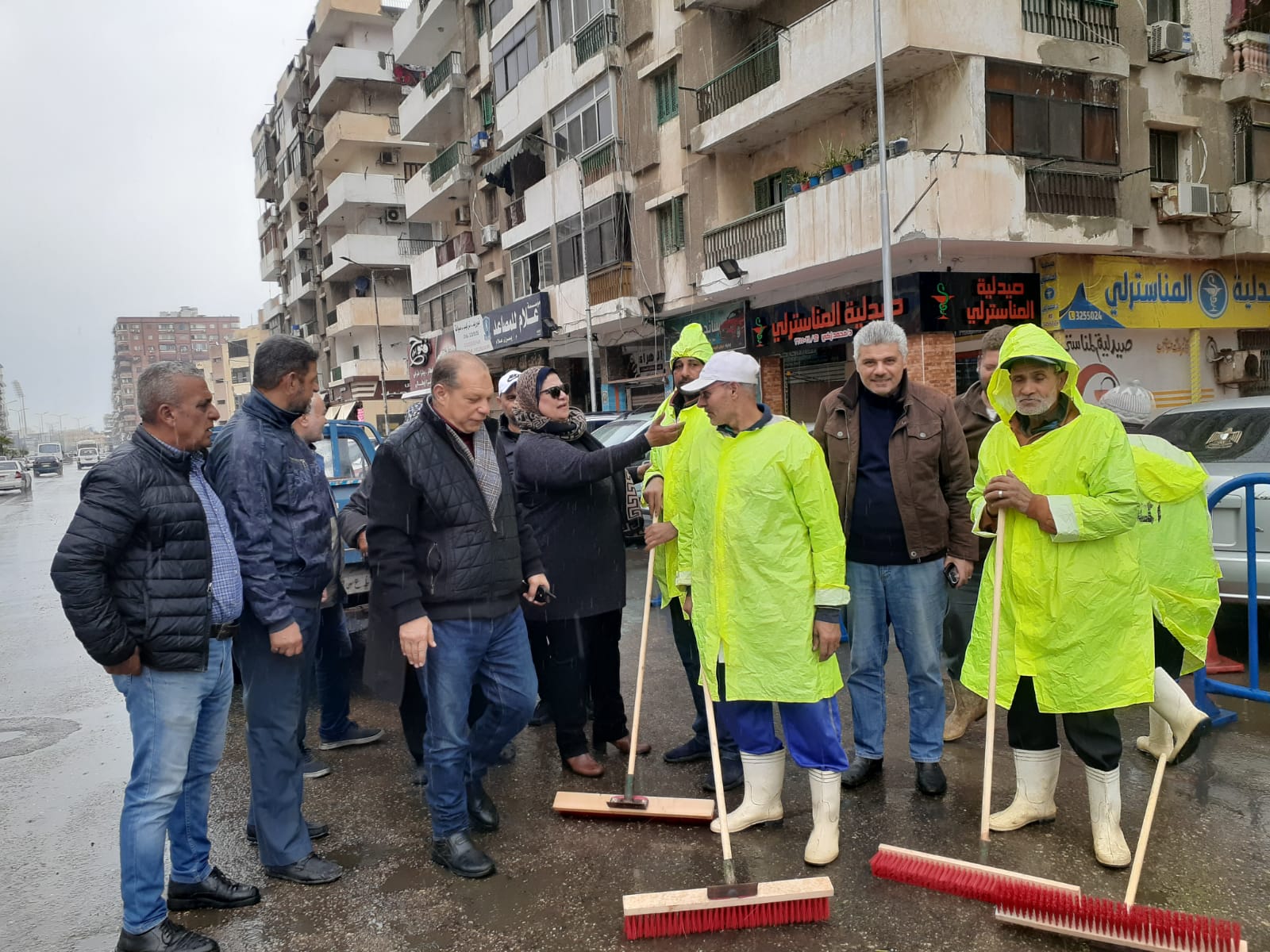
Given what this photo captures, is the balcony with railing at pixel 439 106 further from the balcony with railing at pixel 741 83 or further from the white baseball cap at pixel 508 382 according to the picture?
the white baseball cap at pixel 508 382

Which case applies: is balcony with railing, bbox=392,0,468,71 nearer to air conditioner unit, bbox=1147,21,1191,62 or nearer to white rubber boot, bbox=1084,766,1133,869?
air conditioner unit, bbox=1147,21,1191,62

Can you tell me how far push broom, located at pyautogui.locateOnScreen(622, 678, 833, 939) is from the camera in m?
2.93

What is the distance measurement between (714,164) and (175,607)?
16978 mm

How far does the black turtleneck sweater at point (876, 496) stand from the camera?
396cm

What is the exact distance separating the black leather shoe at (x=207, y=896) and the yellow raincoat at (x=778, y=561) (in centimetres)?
198

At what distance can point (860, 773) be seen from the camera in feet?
13.3

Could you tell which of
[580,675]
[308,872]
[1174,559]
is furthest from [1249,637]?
[308,872]

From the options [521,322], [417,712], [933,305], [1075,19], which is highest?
[1075,19]

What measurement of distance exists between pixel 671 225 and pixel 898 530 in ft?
55.0

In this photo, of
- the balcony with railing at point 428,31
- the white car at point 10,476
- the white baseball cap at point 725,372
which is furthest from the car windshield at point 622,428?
the white car at point 10,476

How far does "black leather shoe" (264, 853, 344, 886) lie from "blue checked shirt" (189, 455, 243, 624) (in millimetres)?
1060

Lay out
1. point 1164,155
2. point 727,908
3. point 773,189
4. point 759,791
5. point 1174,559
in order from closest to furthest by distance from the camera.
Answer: point 727,908
point 759,791
point 1174,559
point 1164,155
point 773,189

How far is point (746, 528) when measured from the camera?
3.41 meters

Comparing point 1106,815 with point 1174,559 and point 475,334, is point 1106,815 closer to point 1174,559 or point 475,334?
point 1174,559
